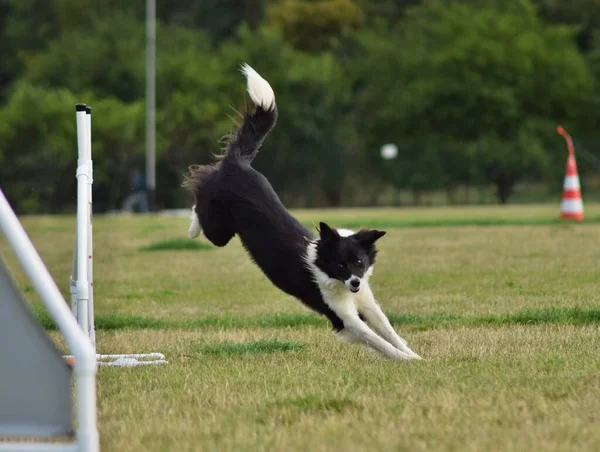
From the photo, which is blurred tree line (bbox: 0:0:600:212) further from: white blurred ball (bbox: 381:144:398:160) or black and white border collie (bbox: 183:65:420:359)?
black and white border collie (bbox: 183:65:420:359)

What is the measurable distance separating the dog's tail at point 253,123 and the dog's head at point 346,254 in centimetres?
159

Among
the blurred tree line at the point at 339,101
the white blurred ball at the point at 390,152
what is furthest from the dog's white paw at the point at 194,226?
the white blurred ball at the point at 390,152

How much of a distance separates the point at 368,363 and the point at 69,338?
9.10 ft

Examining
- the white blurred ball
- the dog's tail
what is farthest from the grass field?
the white blurred ball

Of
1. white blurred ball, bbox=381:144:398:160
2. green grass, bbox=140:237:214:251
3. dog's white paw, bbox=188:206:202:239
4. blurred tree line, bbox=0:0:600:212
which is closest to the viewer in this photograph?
dog's white paw, bbox=188:206:202:239

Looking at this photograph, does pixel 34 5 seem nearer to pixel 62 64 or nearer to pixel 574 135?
pixel 62 64

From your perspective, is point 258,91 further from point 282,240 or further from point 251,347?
point 251,347

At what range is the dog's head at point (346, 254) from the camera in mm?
6254

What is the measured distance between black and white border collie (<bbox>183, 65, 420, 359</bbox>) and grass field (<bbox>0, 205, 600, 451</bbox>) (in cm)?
21

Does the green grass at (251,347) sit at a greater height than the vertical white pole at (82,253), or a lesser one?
lesser

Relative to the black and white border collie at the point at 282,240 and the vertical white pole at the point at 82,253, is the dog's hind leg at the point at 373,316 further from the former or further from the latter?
the vertical white pole at the point at 82,253

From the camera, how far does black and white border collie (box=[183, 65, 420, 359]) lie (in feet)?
20.6

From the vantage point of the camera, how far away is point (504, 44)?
41.8 m

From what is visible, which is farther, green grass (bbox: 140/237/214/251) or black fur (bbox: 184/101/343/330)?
green grass (bbox: 140/237/214/251)
